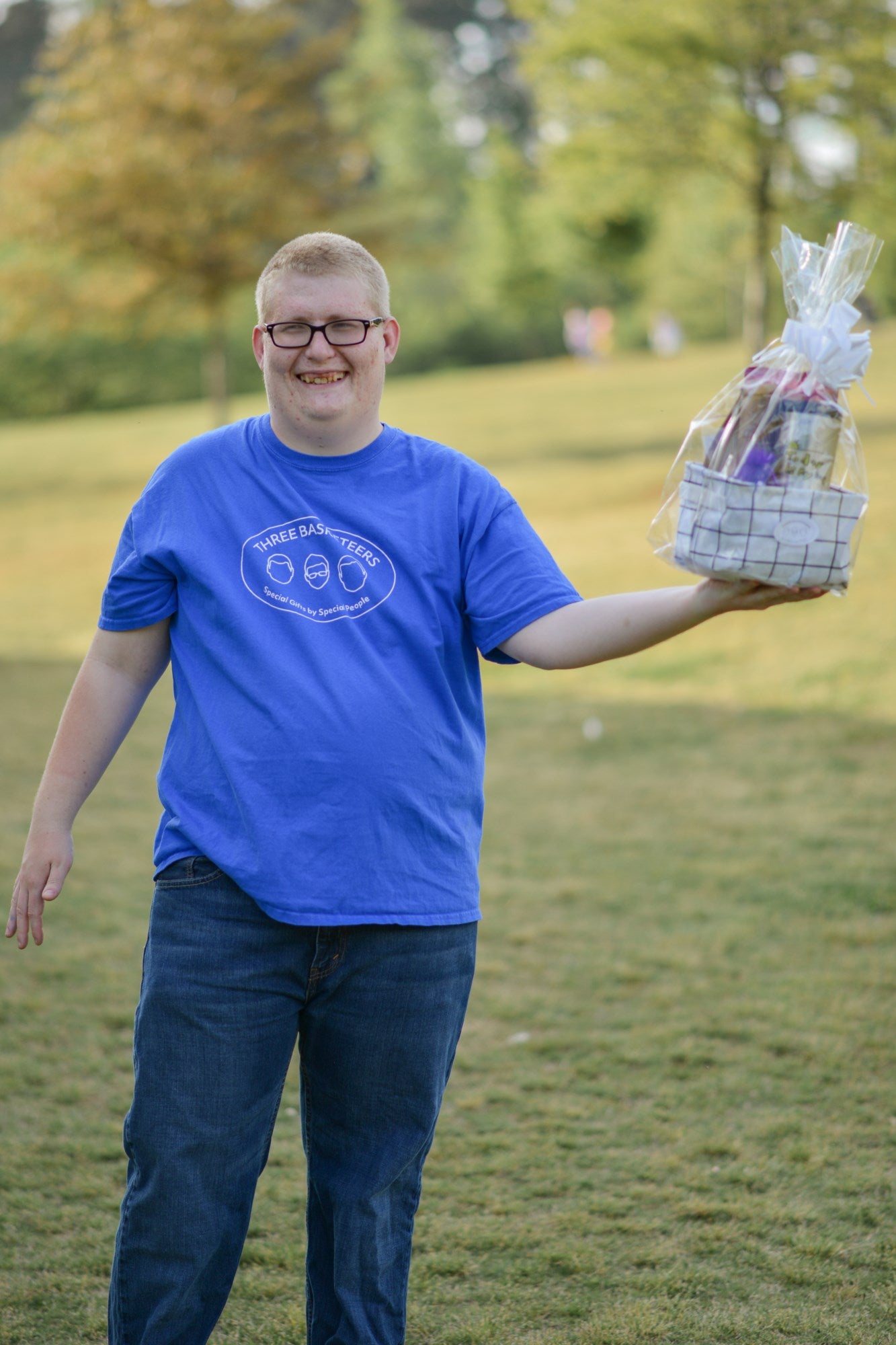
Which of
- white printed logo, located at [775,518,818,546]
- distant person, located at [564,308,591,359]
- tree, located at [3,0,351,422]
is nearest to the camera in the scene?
white printed logo, located at [775,518,818,546]

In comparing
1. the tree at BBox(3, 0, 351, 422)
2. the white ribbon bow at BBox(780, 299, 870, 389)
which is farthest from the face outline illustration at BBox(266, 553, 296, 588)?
the tree at BBox(3, 0, 351, 422)

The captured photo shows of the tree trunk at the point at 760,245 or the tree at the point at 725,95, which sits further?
the tree trunk at the point at 760,245

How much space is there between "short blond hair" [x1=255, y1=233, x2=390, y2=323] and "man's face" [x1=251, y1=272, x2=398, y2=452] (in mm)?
12

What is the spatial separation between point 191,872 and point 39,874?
345 mm

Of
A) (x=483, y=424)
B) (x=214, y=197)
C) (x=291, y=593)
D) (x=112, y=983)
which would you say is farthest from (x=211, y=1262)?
(x=483, y=424)

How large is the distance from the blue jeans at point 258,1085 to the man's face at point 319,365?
2.49ft

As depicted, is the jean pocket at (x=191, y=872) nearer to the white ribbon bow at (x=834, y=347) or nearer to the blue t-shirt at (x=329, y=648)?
the blue t-shirt at (x=329, y=648)

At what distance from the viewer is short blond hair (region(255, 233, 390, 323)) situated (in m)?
2.25

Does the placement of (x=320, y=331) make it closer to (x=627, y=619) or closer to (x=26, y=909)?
(x=627, y=619)

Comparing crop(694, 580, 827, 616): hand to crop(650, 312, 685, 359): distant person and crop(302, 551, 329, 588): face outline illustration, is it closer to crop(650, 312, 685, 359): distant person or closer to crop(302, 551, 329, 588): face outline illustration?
crop(302, 551, 329, 588): face outline illustration

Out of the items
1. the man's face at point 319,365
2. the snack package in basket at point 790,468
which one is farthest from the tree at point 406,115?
the snack package in basket at point 790,468

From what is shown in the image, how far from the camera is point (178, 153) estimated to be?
17.5 metres

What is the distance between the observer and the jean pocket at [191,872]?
2211 millimetres

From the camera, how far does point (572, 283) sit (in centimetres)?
4428
